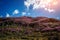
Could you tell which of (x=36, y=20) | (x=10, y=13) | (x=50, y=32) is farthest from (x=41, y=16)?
(x=10, y=13)

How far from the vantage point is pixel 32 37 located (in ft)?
11.4

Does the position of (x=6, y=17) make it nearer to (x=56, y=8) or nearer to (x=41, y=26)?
(x=41, y=26)

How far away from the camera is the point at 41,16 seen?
356 cm

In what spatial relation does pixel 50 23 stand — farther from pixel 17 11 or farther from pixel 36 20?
pixel 17 11

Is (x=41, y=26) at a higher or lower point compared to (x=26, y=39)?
higher

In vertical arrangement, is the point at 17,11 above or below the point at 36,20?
above

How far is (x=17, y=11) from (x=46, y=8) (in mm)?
559

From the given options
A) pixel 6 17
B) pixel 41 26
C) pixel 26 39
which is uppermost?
pixel 6 17

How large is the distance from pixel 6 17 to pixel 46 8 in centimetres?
79

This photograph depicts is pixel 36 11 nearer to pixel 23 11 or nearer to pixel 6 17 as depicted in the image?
pixel 23 11

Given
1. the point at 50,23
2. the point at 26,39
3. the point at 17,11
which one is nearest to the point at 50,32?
the point at 50,23

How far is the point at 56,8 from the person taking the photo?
356 centimetres

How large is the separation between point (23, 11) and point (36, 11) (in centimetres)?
25

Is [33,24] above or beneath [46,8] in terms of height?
beneath
